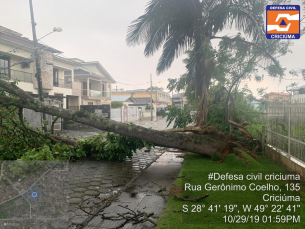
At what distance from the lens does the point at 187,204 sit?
155 inches

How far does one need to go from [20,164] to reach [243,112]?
8.38 metres

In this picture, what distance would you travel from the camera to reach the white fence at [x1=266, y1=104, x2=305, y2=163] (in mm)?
5125

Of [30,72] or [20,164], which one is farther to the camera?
[30,72]

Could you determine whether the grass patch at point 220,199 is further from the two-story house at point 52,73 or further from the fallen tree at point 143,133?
the two-story house at point 52,73

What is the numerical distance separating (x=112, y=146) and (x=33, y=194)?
15.7ft

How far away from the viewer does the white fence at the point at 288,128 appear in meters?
5.12

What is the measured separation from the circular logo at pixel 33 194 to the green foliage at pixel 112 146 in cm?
457

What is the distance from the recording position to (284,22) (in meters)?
6.25

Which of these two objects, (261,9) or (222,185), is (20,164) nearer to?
(222,185)

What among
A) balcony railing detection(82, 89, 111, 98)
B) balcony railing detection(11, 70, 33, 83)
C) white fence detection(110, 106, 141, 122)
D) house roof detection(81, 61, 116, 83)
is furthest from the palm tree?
house roof detection(81, 61, 116, 83)

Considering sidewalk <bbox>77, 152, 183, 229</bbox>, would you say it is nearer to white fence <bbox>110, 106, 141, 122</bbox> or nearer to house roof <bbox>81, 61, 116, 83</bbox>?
white fence <bbox>110, 106, 141, 122</bbox>

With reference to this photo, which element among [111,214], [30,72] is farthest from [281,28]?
[30,72]

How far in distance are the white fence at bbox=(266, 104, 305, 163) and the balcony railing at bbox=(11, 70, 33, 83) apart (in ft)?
60.0

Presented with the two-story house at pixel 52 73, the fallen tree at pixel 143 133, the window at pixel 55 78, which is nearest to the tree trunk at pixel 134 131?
the fallen tree at pixel 143 133
